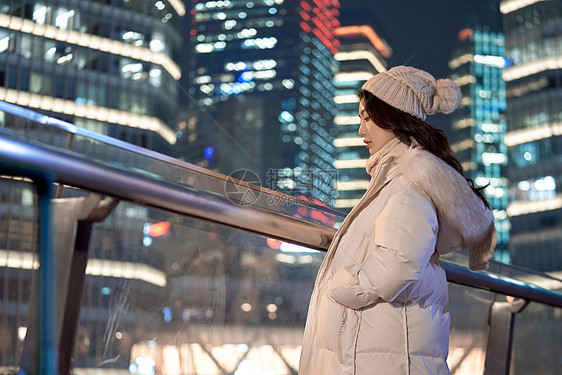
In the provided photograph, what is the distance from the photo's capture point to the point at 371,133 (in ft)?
6.30

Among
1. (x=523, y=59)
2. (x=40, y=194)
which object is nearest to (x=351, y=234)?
(x=40, y=194)

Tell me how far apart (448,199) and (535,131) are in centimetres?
5846

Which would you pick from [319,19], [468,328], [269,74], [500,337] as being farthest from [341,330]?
[269,74]

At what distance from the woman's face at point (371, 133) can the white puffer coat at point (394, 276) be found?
149mm

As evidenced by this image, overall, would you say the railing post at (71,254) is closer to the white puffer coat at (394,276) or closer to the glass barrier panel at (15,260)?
the glass barrier panel at (15,260)

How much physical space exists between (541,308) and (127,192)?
2.37 metres

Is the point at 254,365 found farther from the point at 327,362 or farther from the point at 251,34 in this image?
the point at 251,34

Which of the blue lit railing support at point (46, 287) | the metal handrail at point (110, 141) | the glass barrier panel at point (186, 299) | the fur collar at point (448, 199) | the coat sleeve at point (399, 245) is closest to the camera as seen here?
the blue lit railing support at point (46, 287)

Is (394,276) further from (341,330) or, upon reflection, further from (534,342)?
(534,342)

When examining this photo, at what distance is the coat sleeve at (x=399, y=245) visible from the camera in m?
1.54

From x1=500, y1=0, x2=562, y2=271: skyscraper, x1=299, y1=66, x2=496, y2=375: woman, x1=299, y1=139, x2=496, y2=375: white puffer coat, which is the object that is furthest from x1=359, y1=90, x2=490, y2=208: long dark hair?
x1=500, y1=0, x2=562, y2=271: skyscraper

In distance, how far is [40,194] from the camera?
726 millimetres

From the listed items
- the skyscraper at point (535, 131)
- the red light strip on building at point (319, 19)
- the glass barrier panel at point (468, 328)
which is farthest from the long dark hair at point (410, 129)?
the skyscraper at point (535, 131)

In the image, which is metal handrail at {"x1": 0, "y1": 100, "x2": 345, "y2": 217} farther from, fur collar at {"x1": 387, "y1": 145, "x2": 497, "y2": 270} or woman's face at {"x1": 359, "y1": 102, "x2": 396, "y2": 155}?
fur collar at {"x1": 387, "y1": 145, "x2": 497, "y2": 270}
